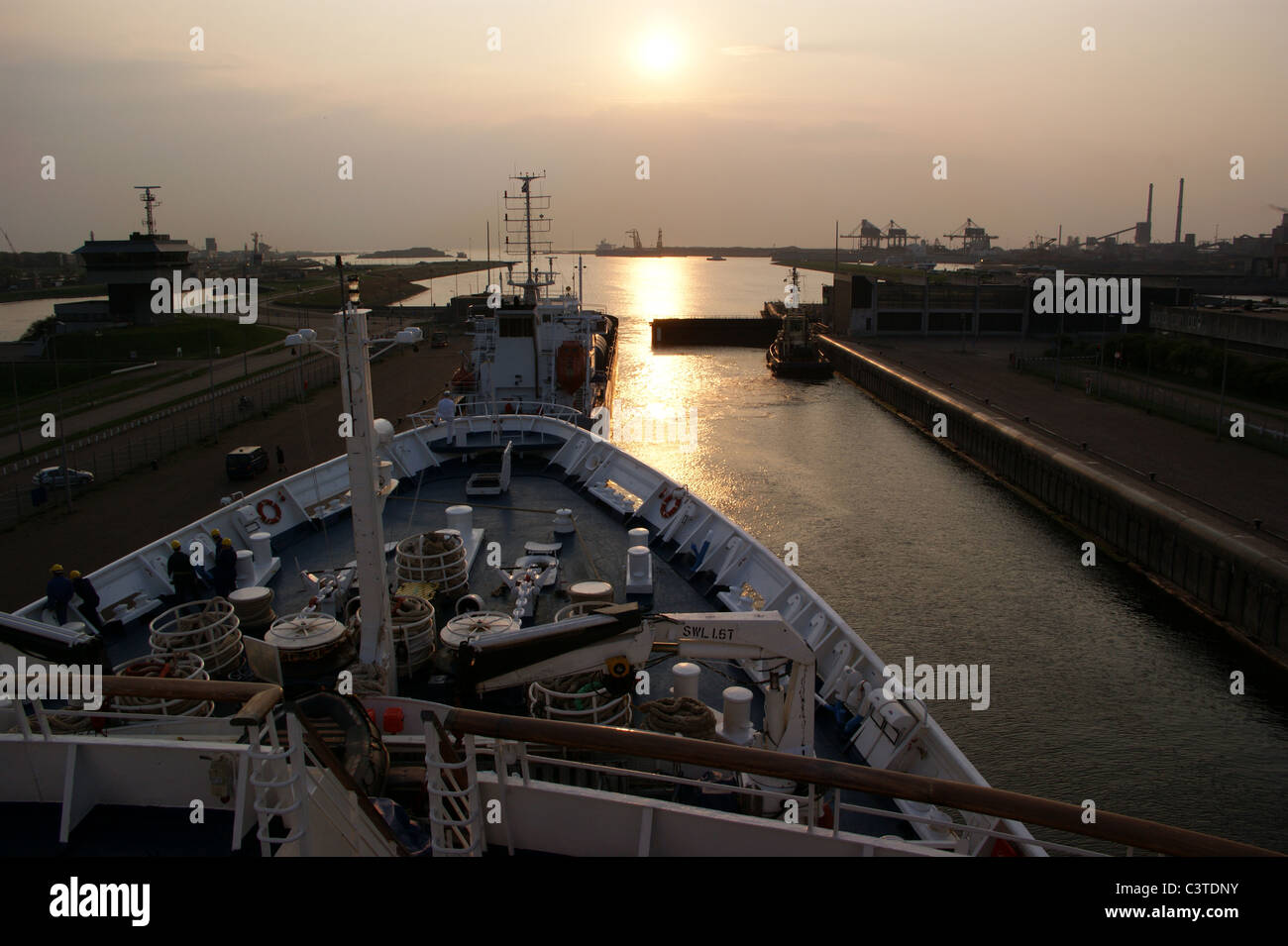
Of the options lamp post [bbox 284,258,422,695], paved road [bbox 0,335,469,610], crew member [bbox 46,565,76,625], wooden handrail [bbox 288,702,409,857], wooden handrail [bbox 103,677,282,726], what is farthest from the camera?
paved road [bbox 0,335,469,610]

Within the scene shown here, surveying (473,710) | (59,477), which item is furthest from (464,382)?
(473,710)

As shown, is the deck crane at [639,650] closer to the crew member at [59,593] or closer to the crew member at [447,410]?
the crew member at [59,593]

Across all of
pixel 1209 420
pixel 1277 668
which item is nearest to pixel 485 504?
pixel 1277 668

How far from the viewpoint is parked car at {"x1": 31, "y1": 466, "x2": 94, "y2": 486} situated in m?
29.1

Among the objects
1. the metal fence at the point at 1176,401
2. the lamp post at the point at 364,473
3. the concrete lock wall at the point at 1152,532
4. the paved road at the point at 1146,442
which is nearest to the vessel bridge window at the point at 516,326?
the concrete lock wall at the point at 1152,532

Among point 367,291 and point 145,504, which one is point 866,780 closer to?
point 145,504

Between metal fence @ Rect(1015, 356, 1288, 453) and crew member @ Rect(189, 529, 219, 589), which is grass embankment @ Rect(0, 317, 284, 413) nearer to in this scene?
crew member @ Rect(189, 529, 219, 589)

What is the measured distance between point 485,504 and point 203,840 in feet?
36.6

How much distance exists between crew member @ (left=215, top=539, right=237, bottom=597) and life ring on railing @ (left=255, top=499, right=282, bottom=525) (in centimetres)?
231

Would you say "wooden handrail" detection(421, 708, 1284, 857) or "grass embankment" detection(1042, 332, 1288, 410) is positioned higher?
"grass embankment" detection(1042, 332, 1288, 410)

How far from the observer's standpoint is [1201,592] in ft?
71.1

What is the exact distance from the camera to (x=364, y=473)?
7711mm

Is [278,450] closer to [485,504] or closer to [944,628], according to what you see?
[485,504]

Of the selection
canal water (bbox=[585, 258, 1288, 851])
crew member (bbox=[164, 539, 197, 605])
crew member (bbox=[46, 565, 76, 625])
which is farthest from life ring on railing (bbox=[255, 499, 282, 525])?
canal water (bbox=[585, 258, 1288, 851])
